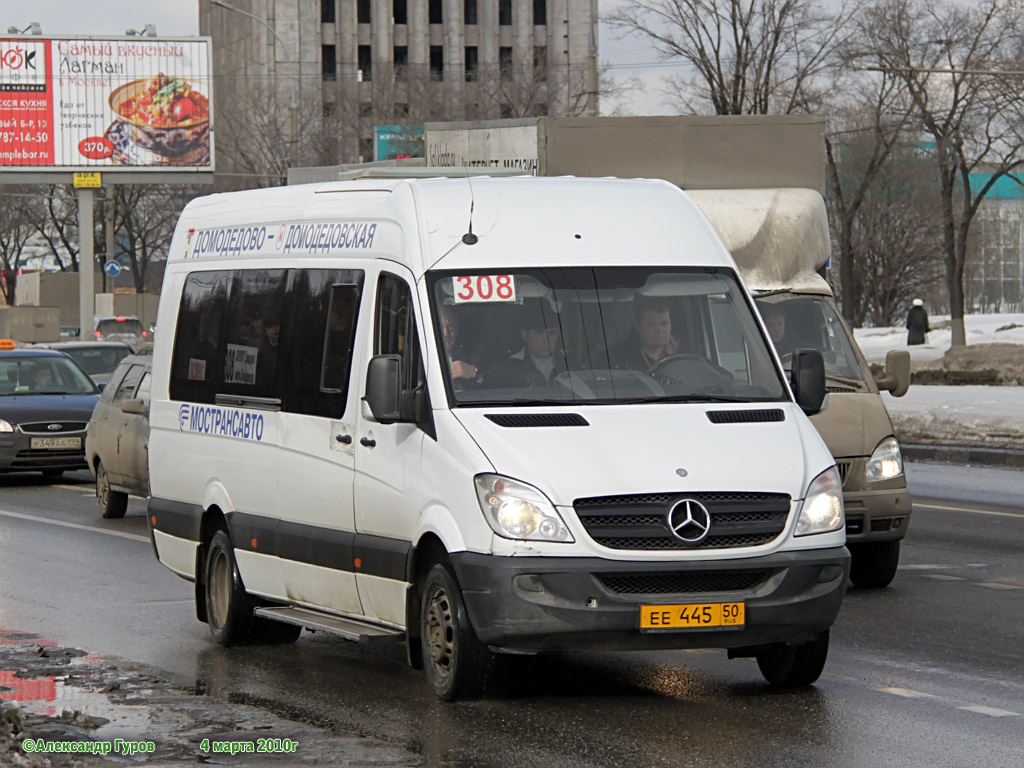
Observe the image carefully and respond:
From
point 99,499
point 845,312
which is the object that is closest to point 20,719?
point 99,499

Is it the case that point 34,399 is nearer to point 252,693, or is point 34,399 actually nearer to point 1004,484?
point 1004,484

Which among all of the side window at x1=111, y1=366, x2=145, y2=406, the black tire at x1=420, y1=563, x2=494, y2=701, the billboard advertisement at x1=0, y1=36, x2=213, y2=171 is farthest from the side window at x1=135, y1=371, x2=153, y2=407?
the billboard advertisement at x1=0, y1=36, x2=213, y2=171

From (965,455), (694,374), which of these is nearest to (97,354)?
(965,455)

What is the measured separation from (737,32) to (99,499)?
33719 millimetres

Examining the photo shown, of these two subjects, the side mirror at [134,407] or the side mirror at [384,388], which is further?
the side mirror at [134,407]

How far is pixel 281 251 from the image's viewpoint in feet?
30.2

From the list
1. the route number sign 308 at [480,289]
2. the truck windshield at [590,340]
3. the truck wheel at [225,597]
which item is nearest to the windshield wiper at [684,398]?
the truck windshield at [590,340]

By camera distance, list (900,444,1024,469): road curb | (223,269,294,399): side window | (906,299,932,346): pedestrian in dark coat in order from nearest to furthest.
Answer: (223,269,294,399): side window
(900,444,1024,469): road curb
(906,299,932,346): pedestrian in dark coat

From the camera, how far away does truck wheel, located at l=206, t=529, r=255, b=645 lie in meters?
9.32

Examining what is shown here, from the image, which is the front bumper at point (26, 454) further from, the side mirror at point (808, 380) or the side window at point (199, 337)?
the side mirror at point (808, 380)

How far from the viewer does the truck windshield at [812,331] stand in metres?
12.2

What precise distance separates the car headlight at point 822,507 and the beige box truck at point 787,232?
358 centimetres

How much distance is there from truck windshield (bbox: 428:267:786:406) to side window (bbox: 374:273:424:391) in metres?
0.14

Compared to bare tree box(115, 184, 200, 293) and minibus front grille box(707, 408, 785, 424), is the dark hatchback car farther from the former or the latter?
bare tree box(115, 184, 200, 293)
